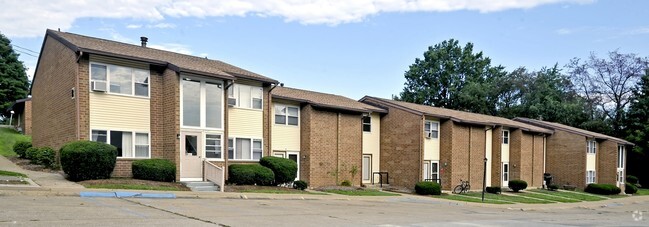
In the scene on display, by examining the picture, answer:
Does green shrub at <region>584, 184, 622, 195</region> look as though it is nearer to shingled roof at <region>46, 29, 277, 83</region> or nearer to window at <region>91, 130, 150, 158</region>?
shingled roof at <region>46, 29, 277, 83</region>

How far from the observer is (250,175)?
22656 millimetres

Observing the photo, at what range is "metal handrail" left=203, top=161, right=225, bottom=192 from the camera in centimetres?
2106

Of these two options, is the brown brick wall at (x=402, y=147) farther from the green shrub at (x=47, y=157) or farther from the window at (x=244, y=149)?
the green shrub at (x=47, y=157)

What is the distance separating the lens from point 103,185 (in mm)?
17875

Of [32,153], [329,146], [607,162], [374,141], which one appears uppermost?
[374,141]

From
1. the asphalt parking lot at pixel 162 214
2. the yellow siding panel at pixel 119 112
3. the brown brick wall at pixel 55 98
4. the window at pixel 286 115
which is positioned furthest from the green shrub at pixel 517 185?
the brown brick wall at pixel 55 98

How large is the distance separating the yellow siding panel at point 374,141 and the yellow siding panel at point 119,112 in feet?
46.2

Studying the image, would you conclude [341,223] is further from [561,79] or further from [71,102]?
[561,79]

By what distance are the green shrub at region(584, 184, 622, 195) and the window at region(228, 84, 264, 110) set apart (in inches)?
1143

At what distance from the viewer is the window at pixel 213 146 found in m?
22.7

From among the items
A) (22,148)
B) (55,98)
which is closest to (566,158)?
(55,98)

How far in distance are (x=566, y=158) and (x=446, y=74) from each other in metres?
23.5

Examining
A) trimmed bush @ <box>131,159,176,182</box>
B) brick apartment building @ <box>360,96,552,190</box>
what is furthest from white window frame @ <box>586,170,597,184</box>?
trimmed bush @ <box>131,159,176,182</box>

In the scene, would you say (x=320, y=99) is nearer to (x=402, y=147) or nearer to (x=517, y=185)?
(x=402, y=147)
